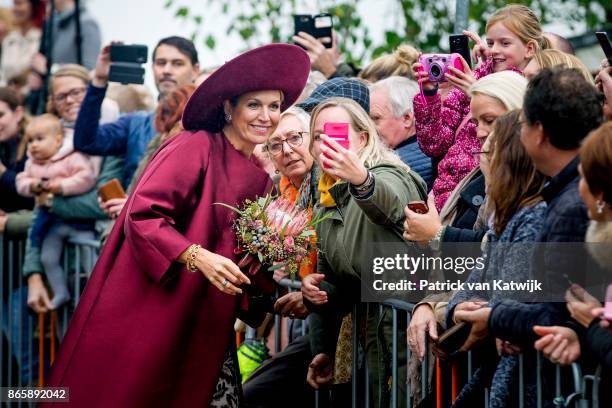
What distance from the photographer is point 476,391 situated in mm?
4105

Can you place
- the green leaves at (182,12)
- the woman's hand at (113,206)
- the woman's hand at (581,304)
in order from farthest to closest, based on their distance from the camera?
the green leaves at (182,12) < the woman's hand at (113,206) < the woman's hand at (581,304)

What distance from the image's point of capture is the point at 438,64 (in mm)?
5484

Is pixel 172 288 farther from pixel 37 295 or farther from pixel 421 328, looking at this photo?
pixel 37 295

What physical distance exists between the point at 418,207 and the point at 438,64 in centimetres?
105

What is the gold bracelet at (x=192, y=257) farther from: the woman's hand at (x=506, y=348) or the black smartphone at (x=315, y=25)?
the black smartphone at (x=315, y=25)

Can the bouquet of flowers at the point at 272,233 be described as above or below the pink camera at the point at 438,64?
below

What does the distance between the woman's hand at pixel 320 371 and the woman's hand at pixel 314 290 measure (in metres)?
0.33

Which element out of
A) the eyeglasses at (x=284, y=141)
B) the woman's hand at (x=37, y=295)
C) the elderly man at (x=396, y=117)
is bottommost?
the woman's hand at (x=37, y=295)

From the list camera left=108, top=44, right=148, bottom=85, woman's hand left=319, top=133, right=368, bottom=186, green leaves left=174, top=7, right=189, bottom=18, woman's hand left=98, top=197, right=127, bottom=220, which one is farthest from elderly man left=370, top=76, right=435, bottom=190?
green leaves left=174, top=7, right=189, bottom=18

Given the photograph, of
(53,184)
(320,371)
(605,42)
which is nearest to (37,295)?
(53,184)

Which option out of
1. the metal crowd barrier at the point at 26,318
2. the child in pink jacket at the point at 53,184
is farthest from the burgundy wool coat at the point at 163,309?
the child in pink jacket at the point at 53,184

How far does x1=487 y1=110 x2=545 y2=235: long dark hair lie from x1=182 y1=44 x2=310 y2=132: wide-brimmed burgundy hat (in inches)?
58.1

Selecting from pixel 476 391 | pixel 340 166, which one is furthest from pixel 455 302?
pixel 340 166

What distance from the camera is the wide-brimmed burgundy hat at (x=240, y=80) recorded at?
5188mm
